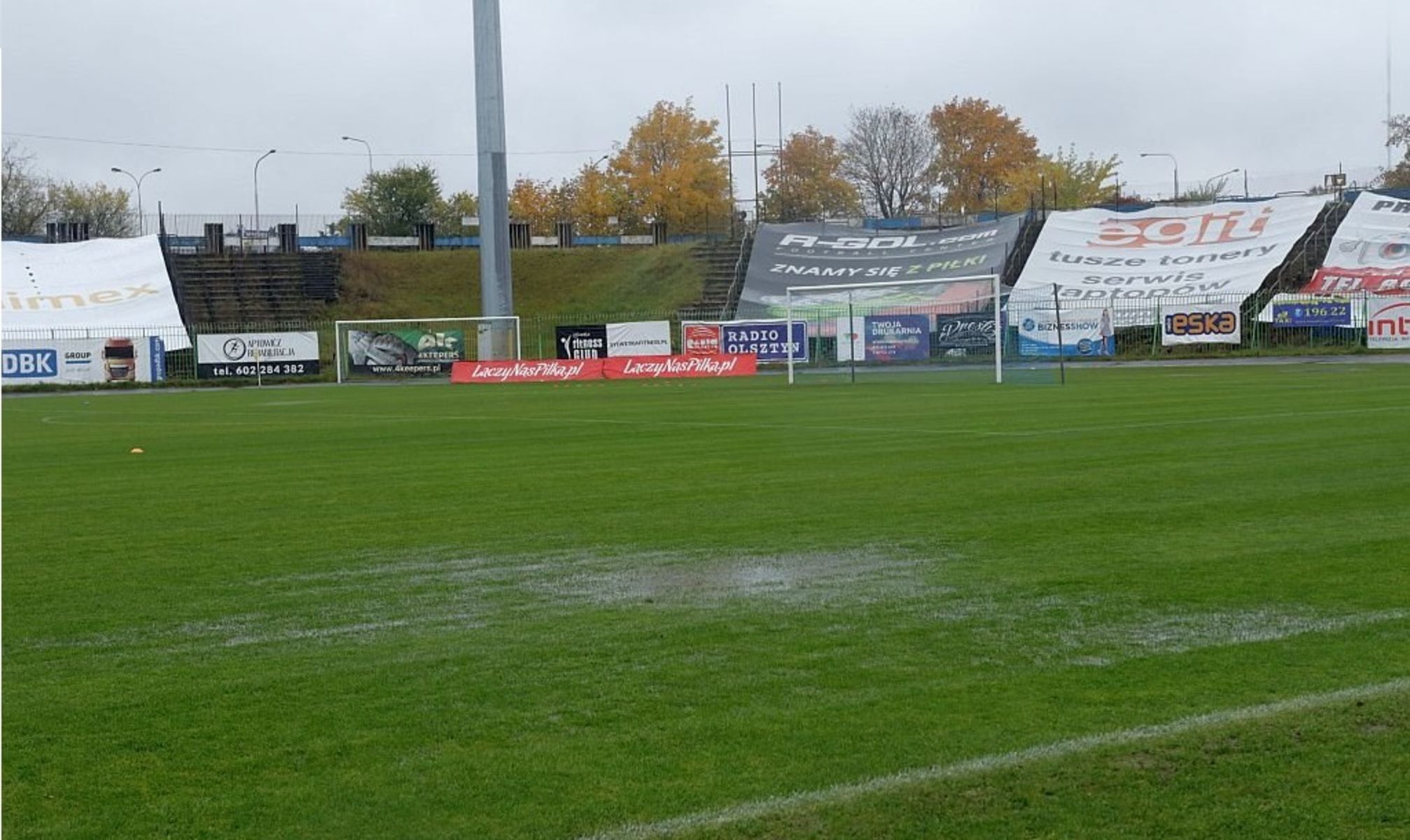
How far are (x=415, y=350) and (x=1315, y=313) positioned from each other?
29047mm

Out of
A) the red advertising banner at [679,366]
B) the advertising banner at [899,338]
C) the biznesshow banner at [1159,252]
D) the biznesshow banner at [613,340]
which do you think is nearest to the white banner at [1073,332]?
the biznesshow banner at [1159,252]

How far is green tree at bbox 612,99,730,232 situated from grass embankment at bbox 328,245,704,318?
16154 millimetres

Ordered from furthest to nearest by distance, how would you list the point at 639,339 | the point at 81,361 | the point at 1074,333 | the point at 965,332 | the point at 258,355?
the point at 639,339, the point at 258,355, the point at 1074,333, the point at 81,361, the point at 965,332

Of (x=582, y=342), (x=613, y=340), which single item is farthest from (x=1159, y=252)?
(x=582, y=342)

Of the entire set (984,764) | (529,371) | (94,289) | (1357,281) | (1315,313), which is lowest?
(984,764)

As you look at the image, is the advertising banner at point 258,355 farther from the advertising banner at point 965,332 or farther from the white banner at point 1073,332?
the white banner at point 1073,332

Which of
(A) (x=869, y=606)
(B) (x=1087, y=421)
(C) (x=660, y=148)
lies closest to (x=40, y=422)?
(B) (x=1087, y=421)

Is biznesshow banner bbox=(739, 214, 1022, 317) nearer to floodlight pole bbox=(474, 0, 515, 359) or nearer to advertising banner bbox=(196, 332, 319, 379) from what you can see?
floodlight pole bbox=(474, 0, 515, 359)

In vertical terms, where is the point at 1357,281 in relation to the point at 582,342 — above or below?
above

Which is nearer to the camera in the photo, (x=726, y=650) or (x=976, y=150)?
(x=726, y=650)

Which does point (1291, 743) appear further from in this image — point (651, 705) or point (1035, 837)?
point (651, 705)

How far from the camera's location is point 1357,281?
175 feet

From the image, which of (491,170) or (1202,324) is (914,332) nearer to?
(1202,324)

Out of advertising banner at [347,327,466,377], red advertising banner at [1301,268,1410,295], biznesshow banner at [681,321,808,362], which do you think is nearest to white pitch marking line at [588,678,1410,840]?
biznesshow banner at [681,321,808,362]
